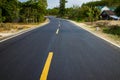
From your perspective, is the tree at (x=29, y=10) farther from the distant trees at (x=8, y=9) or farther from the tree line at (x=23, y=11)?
the distant trees at (x=8, y=9)

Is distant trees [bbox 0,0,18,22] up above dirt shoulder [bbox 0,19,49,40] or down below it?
above

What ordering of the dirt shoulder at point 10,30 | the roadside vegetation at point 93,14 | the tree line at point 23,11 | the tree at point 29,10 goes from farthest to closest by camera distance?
the tree at point 29,10 < the tree line at point 23,11 < the roadside vegetation at point 93,14 < the dirt shoulder at point 10,30

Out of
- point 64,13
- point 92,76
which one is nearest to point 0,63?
point 92,76

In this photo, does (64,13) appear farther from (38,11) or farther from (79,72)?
(79,72)

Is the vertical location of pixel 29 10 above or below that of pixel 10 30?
above

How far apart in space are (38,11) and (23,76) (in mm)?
54015

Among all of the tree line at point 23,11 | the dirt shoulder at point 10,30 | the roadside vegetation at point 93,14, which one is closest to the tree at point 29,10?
the tree line at point 23,11

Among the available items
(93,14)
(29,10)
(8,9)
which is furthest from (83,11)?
(8,9)

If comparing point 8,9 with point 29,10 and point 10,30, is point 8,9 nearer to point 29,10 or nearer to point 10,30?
point 29,10

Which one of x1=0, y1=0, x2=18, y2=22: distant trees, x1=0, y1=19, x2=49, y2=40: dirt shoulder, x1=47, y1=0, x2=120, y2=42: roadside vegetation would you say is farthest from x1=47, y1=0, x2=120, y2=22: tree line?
x1=0, y1=0, x2=18, y2=22: distant trees

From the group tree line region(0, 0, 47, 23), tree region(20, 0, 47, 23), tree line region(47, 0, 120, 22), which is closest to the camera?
tree line region(0, 0, 47, 23)

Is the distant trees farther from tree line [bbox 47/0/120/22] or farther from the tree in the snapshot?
tree line [bbox 47/0/120/22]

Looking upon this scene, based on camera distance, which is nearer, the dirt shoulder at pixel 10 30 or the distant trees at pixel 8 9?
the dirt shoulder at pixel 10 30

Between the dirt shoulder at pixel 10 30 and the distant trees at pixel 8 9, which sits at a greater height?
the distant trees at pixel 8 9
